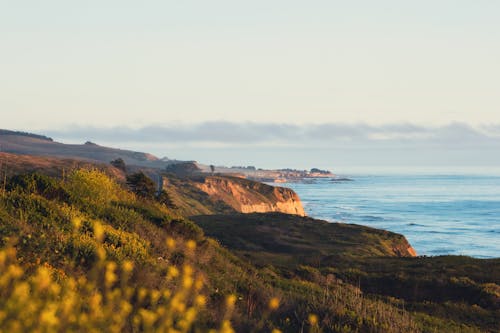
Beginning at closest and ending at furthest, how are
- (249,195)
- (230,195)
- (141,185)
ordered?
1. (141,185)
2. (230,195)
3. (249,195)

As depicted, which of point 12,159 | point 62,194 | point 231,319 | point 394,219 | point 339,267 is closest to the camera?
point 231,319

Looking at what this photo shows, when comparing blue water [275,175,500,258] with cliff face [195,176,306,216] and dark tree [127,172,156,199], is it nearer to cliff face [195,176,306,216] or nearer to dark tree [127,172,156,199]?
cliff face [195,176,306,216]

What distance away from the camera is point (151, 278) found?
11.4m

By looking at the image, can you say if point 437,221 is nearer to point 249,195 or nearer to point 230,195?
point 249,195

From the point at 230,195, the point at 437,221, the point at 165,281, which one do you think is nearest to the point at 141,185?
the point at 165,281

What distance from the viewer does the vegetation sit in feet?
22.0

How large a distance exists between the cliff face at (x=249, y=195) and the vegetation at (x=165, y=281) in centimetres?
7489

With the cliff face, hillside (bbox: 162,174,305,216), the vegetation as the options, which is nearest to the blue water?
the cliff face

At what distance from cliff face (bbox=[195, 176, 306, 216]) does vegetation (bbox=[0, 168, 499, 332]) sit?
74894mm

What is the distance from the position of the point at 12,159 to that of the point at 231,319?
63222mm

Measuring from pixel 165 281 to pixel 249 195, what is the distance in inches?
4232

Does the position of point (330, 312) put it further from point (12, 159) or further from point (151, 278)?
point (12, 159)

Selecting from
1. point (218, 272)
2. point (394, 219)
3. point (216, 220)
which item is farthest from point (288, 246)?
point (394, 219)

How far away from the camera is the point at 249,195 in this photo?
119 m
